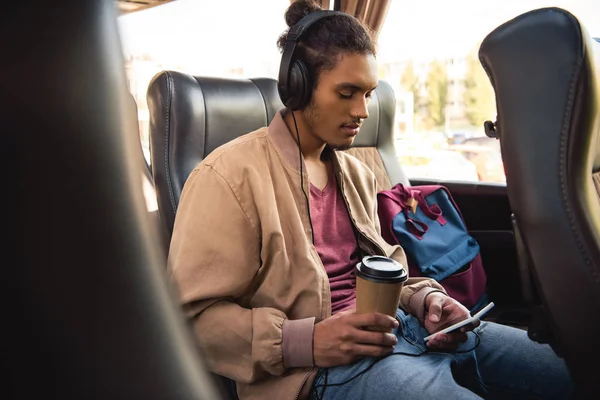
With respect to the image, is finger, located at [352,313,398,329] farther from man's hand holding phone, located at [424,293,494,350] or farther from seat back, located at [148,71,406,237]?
seat back, located at [148,71,406,237]

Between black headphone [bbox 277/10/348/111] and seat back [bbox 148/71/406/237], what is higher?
black headphone [bbox 277/10/348/111]

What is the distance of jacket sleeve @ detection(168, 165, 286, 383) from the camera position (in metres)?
0.95

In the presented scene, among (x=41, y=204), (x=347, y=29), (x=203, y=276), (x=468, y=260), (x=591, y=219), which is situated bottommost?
(x=468, y=260)

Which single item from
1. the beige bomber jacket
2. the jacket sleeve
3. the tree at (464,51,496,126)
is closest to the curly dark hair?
the beige bomber jacket

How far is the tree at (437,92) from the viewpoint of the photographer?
104 inches

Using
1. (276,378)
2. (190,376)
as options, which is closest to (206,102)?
(276,378)

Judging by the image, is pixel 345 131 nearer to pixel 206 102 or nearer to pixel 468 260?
pixel 206 102

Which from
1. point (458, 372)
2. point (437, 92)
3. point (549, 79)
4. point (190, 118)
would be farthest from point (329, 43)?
point (437, 92)

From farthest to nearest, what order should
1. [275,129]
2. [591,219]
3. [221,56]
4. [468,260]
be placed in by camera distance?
1. [221,56]
2. [468,260]
3. [275,129]
4. [591,219]

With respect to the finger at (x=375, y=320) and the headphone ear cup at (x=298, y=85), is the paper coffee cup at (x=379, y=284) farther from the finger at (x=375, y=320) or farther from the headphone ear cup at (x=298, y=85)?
the headphone ear cup at (x=298, y=85)

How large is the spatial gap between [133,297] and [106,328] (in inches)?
0.5

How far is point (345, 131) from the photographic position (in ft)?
4.09

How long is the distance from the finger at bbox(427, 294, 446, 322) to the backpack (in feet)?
1.28

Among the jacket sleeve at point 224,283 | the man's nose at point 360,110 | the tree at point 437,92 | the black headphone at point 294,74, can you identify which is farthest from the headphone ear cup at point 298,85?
the tree at point 437,92
